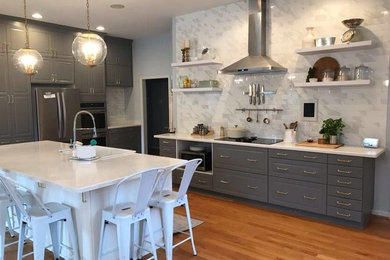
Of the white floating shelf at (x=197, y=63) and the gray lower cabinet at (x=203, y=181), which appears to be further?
the white floating shelf at (x=197, y=63)

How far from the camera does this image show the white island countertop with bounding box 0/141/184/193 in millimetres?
2309

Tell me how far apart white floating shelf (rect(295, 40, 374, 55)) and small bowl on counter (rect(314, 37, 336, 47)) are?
0.09 m

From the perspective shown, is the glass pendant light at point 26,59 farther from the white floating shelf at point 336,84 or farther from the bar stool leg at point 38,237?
the white floating shelf at point 336,84

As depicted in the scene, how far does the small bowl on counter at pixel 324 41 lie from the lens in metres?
3.90

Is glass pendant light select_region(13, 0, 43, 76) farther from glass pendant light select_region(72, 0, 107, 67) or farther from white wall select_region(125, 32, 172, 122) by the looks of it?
white wall select_region(125, 32, 172, 122)

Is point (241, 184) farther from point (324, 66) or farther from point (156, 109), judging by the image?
point (156, 109)

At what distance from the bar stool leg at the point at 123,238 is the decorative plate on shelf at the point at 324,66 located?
3.07 metres

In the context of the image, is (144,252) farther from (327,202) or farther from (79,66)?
(79,66)

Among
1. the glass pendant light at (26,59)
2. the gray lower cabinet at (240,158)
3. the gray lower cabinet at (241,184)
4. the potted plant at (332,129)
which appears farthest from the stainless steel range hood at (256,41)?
the glass pendant light at (26,59)

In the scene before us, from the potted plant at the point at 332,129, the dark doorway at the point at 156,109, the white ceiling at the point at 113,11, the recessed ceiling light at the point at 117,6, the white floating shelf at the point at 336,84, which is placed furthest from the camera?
the dark doorway at the point at 156,109

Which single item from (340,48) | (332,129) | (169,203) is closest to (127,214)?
(169,203)

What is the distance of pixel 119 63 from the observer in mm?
7242

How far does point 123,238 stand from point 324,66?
323cm

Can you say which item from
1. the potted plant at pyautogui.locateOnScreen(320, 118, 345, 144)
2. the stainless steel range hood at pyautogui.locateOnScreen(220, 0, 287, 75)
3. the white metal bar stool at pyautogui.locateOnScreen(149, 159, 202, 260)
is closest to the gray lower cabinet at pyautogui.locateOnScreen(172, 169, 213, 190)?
the stainless steel range hood at pyautogui.locateOnScreen(220, 0, 287, 75)
